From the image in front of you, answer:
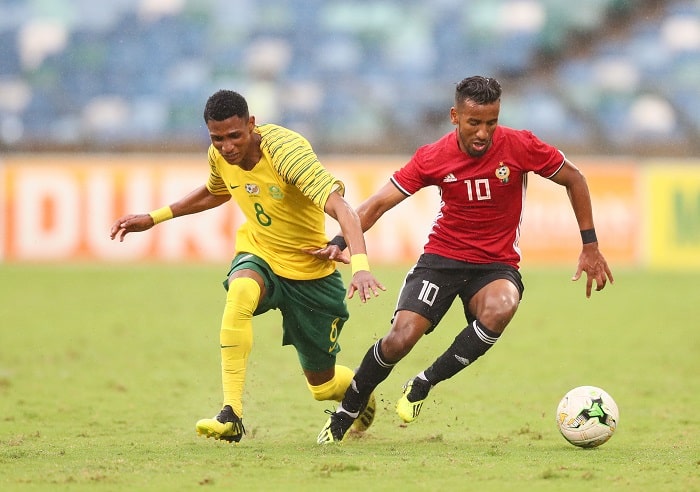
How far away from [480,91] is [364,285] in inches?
54.4

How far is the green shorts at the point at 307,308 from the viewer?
698cm

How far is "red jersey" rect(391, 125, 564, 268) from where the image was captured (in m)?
6.91

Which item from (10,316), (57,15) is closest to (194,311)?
(10,316)

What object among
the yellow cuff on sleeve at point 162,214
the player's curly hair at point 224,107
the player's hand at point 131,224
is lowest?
the player's hand at point 131,224

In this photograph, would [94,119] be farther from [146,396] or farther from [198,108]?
[146,396]

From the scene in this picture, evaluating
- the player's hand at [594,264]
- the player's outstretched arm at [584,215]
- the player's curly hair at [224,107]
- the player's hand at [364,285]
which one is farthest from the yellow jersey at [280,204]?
the player's hand at [594,264]

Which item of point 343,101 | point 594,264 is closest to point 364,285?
point 594,264

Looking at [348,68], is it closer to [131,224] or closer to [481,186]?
[131,224]

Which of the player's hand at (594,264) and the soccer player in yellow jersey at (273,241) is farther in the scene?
the player's hand at (594,264)

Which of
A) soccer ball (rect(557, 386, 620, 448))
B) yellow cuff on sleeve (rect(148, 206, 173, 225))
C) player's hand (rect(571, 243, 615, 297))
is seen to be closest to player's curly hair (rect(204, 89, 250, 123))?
yellow cuff on sleeve (rect(148, 206, 173, 225))

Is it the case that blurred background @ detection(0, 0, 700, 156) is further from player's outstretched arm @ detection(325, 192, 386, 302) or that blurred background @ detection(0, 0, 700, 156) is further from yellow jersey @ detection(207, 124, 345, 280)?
player's outstretched arm @ detection(325, 192, 386, 302)

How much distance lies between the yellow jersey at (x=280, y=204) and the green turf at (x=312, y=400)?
3.62 feet

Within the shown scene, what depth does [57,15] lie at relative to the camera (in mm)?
→ 23266

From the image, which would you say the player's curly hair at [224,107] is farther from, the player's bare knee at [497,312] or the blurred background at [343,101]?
the blurred background at [343,101]
